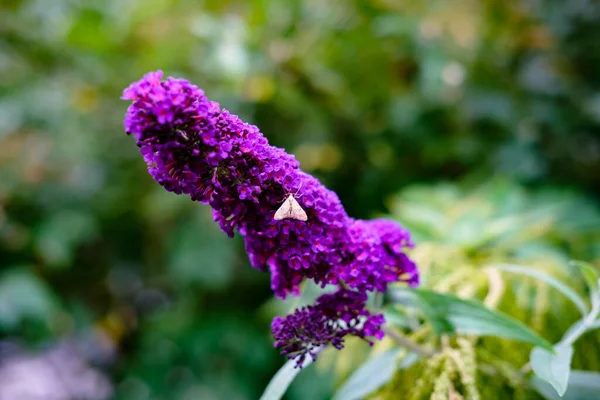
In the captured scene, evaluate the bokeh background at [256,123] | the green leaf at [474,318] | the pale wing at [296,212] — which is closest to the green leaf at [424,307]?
the green leaf at [474,318]

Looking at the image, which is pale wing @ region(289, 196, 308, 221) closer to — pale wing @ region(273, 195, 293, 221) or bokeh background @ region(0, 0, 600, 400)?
pale wing @ region(273, 195, 293, 221)

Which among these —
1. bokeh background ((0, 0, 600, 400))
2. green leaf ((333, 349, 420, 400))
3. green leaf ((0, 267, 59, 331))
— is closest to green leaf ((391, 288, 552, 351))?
green leaf ((333, 349, 420, 400))

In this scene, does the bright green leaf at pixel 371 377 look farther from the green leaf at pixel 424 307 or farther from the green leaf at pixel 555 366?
the green leaf at pixel 555 366

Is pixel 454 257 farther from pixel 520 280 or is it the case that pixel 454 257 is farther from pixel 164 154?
pixel 164 154

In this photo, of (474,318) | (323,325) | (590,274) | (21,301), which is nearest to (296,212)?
(323,325)

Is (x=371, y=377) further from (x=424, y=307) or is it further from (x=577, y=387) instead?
(x=577, y=387)

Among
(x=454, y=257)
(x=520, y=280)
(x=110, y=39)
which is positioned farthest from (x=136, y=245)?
(x=520, y=280)
